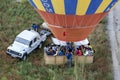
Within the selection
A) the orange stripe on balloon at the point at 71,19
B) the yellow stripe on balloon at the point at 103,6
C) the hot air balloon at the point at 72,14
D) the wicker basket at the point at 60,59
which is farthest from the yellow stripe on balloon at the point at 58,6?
the wicker basket at the point at 60,59

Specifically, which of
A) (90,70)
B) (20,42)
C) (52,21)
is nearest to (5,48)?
(20,42)

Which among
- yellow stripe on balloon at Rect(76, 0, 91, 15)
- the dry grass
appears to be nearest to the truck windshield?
the dry grass

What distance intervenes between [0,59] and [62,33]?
4.35 metres

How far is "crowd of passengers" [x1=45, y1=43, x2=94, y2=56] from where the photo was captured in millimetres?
15586

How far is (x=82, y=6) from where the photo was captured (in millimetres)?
11867

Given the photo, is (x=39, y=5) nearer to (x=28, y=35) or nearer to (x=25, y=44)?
A: (x=25, y=44)

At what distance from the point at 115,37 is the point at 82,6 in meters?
6.62

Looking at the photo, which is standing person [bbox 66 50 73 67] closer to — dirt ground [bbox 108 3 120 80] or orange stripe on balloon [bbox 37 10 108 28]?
dirt ground [bbox 108 3 120 80]

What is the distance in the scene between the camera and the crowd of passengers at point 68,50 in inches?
614

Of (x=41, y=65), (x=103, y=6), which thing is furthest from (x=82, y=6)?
(x=41, y=65)

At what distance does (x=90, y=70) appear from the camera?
15.6 metres

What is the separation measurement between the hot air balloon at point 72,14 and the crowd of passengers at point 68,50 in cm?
278

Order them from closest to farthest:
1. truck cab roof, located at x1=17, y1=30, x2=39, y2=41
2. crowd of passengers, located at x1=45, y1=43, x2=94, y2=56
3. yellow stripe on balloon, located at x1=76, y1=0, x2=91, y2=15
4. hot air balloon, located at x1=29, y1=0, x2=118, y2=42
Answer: yellow stripe on balloon, located at x1=76, y1=0, x2=91, y2=15
hot air balloon, located at x1=29, y1=0, x2=118, y2=42
crowd of passengers, located at x1=45, y1=43, x2=94, y2=56
truck cab roof, located at x1=17, y1=30, x2=39, y2=41

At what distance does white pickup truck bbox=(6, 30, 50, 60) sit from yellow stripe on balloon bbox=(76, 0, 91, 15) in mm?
4620
